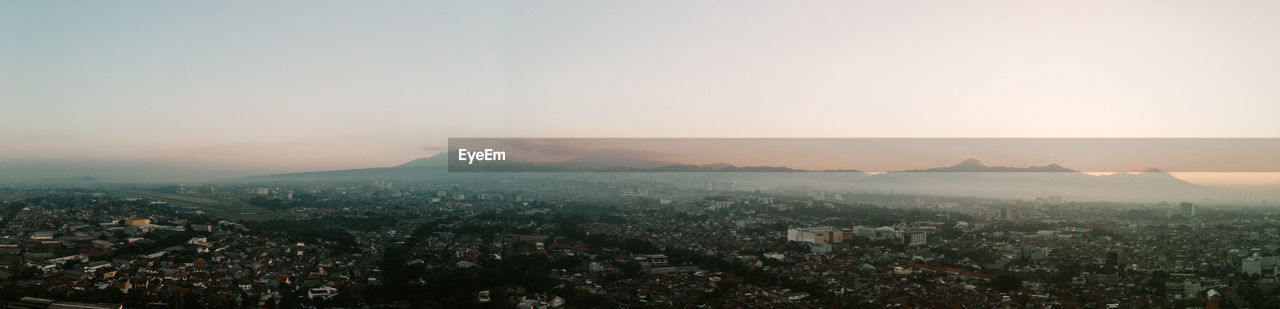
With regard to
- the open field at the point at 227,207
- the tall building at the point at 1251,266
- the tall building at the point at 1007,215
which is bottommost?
the open field at the point at 227,207

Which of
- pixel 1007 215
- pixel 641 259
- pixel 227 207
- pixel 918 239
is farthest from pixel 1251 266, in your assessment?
pixel 227 207

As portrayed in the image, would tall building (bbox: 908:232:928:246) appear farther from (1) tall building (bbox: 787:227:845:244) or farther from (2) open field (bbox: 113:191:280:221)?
(2) open field (bbox: 113:191:280:221)

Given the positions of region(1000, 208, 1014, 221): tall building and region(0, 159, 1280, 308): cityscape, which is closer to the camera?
region(0, 159, 1280, 308): cityscape

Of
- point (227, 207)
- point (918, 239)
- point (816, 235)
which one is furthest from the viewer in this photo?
point (227, 207)

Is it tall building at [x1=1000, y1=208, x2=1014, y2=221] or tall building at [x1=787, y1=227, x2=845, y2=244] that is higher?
tall building at [x1=1000, y1=208, x2=1014, y2=221]

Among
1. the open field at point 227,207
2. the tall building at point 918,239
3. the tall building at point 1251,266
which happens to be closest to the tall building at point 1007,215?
the tall building at point 918,239

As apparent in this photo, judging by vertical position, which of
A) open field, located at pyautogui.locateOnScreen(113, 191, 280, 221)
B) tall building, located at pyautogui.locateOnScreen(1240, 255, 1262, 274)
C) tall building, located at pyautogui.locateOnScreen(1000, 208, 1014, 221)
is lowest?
open field, located at pyautogui.locateOnScreen(113, 191, 280, 221)

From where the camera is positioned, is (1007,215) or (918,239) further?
(1007,215)

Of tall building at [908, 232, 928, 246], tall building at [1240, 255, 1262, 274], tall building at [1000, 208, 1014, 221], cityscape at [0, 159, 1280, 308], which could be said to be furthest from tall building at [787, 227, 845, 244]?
tall building at [1240, 255, 1262, 274]

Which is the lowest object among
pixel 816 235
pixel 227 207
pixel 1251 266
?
pixel 227 207

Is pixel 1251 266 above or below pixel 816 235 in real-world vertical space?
above

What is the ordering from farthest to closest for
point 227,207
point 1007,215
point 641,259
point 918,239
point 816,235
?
point 227,207 → point 1007,215 → point 816,235 → point 918,239 → point 641,259

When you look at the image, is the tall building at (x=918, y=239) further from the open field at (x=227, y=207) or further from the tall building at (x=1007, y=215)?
the open field at (x=227, y=207)

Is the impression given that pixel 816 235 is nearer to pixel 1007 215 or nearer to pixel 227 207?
pixel 1007 215
